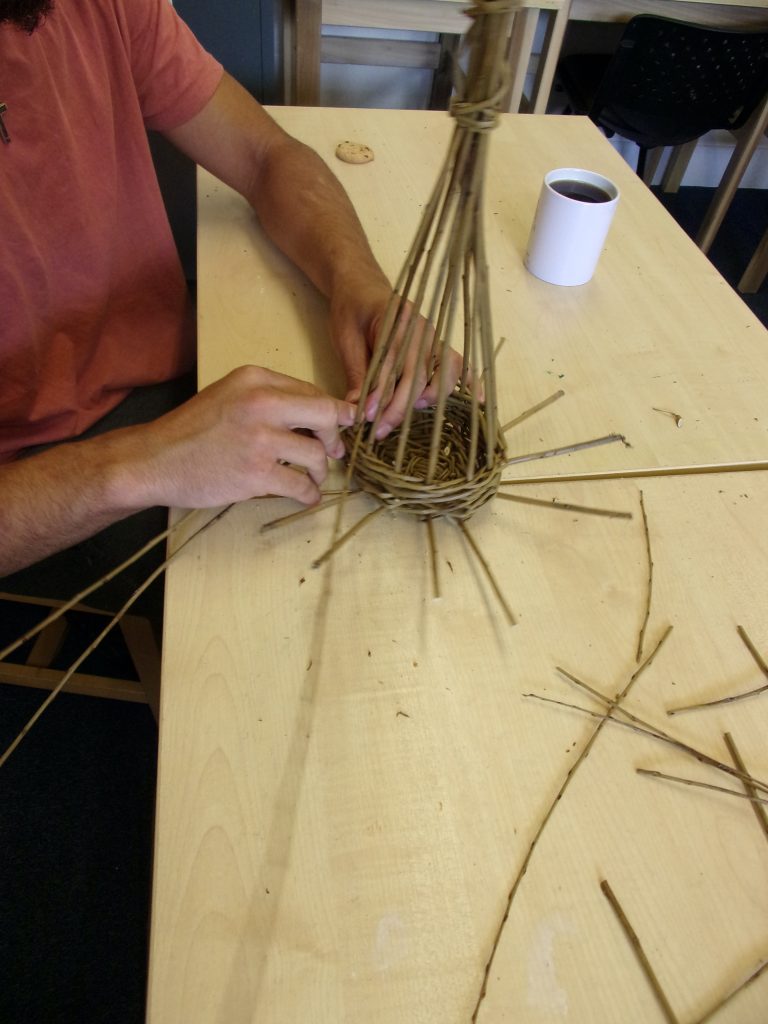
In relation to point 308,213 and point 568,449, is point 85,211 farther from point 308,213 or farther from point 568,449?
point 568,449

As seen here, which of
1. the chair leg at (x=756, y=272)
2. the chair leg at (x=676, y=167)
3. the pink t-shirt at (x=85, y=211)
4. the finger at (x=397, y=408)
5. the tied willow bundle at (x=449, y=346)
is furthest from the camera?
the chair leg at (x=676, y=167)

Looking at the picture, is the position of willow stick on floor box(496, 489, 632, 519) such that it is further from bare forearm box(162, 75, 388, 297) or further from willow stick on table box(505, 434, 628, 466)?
bare forearm box(162, 75, 388, 297)

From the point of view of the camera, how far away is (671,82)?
191cm

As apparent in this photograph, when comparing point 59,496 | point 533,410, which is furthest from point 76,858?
point 533,410

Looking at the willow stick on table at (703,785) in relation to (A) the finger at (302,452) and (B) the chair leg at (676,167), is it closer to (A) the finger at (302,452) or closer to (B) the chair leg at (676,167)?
(A) the finger at (302,452)

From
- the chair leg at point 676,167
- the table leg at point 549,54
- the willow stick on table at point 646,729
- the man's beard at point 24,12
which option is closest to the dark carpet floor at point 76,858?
the willow stick on table at point 646,729

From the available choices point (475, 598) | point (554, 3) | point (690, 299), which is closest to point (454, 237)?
point (475, 598)

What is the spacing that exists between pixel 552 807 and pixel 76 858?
0.91 meters

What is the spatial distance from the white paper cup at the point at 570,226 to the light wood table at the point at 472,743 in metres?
0.16

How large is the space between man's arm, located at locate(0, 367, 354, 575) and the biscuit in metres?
0.60

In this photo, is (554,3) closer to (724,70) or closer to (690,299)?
(724,70)

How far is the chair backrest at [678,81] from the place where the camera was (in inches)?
70.8

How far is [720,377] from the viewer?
84 cm

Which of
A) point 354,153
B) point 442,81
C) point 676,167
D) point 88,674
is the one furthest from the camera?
point 676,167
